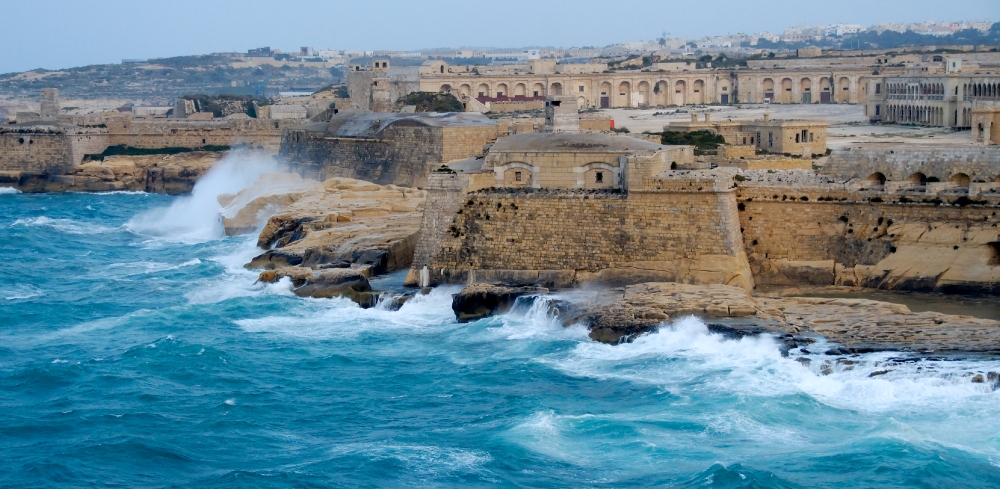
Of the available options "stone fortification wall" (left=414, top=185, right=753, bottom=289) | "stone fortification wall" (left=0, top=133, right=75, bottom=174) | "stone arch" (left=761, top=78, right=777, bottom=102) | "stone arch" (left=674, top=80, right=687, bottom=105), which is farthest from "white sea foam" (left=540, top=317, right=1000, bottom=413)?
"stone arch" (left=761, top=78, right=777, bottom=102)

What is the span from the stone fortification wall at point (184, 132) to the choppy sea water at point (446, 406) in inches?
1147

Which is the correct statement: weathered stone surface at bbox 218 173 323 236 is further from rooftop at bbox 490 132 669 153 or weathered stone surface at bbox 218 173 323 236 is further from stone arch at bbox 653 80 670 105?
stone arch at bbox 653 80 670 105

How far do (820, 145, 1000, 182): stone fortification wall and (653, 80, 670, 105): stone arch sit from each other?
167 ft

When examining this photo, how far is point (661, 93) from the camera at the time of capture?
7512cm

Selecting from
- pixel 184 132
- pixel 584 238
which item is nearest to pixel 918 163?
pixel 584 238

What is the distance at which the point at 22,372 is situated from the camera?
2225cm

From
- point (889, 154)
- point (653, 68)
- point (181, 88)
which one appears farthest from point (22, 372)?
point (181, 88)

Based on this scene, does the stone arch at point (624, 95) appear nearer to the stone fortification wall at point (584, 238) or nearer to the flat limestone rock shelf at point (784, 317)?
the stone fortification wall at point (584, 238)

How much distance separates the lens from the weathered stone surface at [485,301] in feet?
76.3

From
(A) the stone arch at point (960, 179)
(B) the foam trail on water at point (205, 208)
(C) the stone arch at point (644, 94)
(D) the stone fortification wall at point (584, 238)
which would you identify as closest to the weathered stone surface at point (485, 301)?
(D) the stone fortification wall at point (584, 238)

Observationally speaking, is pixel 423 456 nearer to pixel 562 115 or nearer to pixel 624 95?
pixel 562 115

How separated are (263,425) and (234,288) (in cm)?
965

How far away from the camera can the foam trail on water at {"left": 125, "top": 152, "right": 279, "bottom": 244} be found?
3956cm

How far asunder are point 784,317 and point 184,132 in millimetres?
40295
